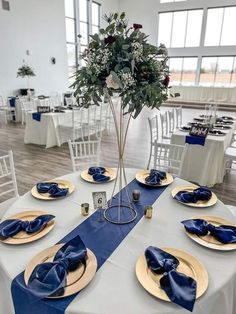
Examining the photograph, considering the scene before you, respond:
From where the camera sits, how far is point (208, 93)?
12172 mm

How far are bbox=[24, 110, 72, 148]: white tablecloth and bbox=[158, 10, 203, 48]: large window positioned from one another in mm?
9961

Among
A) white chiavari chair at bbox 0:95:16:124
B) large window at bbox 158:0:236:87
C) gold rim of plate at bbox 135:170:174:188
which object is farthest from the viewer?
large window at bbox 158:0:236:87

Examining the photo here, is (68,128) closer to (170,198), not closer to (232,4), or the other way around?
(170,198)

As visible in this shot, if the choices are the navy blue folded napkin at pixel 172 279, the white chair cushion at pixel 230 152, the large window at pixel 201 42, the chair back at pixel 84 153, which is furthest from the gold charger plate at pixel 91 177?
the large window at pixel 201 42

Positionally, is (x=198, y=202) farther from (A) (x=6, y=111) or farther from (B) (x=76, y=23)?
(B) (x=76, y=23)

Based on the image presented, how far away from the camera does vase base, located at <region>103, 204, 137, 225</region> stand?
1.47m

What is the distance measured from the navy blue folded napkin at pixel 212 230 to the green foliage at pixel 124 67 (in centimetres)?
69

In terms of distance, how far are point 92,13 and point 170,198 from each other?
40.7ft

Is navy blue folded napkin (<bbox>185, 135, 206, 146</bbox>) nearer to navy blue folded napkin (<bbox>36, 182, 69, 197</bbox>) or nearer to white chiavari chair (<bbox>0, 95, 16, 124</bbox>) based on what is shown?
navy blue folded napkin (<bbox>36, 182, 69, 197</bbox>)

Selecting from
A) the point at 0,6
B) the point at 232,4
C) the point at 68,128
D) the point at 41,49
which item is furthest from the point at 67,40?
the point at 232,4

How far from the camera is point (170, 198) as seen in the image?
1710 millimetres

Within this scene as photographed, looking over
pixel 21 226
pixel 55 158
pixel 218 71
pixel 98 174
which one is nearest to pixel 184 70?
pixel 218 71

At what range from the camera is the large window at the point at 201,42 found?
38.9ft

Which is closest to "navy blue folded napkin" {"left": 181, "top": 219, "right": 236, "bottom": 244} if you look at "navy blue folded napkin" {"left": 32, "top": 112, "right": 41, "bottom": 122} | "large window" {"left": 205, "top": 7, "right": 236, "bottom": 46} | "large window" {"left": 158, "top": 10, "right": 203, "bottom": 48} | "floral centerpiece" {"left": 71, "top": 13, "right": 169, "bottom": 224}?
"floral centerpiece" {"left": 71, "top": 13, "right": 169, "bottom": 224}
